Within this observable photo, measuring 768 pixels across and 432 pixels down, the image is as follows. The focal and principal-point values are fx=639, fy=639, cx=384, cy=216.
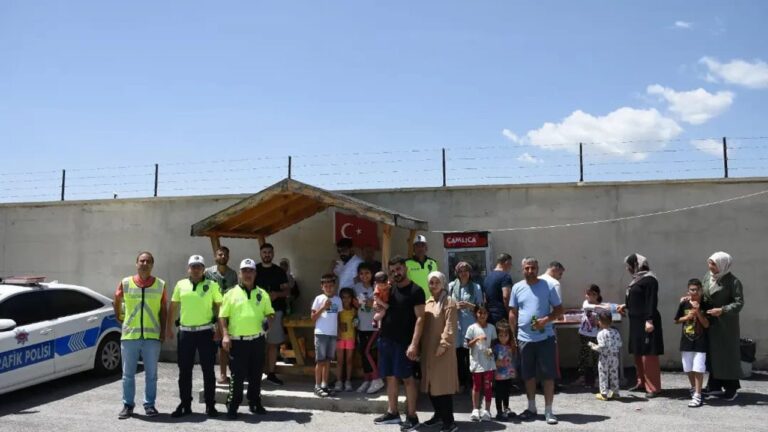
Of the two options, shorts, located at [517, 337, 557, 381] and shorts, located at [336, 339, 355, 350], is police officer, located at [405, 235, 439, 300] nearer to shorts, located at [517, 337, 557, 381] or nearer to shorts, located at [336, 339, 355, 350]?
shorts, located at [336, 339, 355, 350]

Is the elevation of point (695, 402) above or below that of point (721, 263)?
below

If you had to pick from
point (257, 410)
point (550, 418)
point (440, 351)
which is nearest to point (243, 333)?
point (257, 410)

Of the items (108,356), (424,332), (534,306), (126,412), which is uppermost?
(534,306)

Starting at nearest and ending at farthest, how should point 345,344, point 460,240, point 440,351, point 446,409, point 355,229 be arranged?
point 440,351 < point 446,409 < point 345,344 < point 460,240 < point 355,229

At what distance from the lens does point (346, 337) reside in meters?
8.23

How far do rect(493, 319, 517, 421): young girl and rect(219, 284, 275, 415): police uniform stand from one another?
9.01ft

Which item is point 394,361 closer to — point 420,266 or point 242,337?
point 242,337

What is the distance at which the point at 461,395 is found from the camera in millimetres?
8430

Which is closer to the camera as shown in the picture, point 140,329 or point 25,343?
point 140,329

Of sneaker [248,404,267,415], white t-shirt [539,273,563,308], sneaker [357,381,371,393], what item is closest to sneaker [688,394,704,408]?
white t-shirt [539,273,563,308]

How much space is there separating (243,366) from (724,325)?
19.4 feet

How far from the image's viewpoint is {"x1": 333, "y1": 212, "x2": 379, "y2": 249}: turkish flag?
34.4 ft

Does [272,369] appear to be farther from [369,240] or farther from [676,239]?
[676,239]

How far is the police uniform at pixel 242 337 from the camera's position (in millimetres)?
7352
